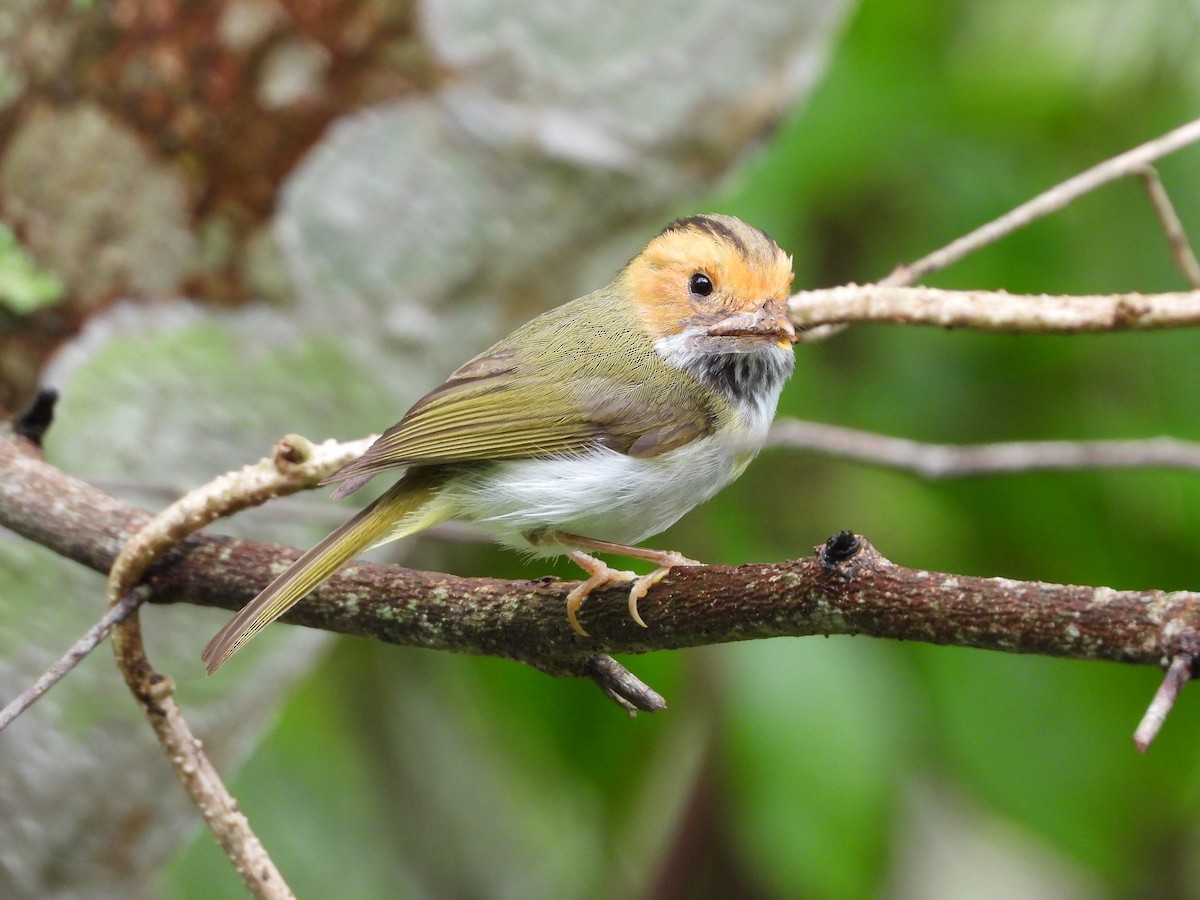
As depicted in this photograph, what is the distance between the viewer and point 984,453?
11.0 feet

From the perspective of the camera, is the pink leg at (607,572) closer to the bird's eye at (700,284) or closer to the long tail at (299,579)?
the long tail at (299,579)

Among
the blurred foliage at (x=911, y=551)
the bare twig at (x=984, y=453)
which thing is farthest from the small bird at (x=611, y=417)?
the blurred foliage at (x=911, y=551)

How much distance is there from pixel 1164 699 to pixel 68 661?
63.9 inches

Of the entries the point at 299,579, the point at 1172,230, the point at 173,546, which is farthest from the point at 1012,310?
the point at 173,546

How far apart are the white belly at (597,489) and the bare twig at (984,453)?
1.44ft

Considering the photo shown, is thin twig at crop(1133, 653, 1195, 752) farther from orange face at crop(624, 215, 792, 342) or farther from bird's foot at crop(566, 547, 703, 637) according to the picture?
orange face at crop(624, 215, 792, 342)

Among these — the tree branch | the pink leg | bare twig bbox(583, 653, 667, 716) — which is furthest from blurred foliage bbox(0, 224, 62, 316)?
bare twig bbox(583, 653, 667, 716)

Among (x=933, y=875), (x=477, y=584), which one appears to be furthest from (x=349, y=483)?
(x=933, y=875)

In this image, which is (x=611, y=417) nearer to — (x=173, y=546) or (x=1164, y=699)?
(x=173, y=546)

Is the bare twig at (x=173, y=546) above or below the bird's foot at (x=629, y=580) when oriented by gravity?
below

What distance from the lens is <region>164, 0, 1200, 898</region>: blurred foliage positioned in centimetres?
338

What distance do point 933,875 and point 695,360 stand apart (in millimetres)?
3320

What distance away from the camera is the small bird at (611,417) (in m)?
2.74

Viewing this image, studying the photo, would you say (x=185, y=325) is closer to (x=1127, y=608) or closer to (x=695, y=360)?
(x=695, y=360)
